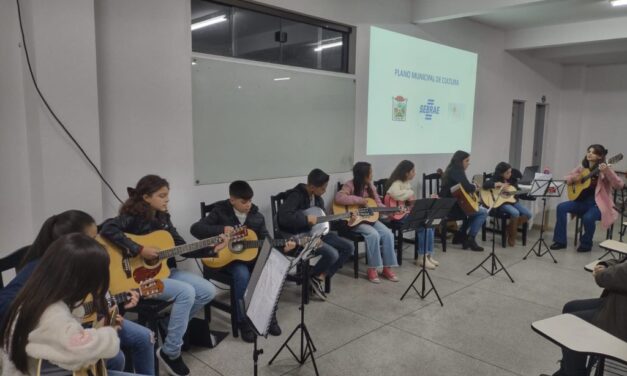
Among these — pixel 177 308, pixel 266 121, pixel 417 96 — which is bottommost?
pixel 177 308

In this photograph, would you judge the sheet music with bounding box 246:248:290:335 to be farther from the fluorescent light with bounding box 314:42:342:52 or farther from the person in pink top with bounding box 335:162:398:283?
the fluorescent light with bounding box 314:42:342:52

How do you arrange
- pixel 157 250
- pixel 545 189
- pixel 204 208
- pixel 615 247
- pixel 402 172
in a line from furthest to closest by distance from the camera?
pixel 545 189 < pixel 402 172 < pixel 204 208 < pixel 615 247 < pixel 157 250

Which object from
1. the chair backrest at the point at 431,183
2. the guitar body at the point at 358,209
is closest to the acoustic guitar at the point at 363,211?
the guitar body at the point at 358,209

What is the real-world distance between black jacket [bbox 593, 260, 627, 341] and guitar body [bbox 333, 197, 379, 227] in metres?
2.33

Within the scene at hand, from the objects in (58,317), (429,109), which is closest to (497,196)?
(429,109)

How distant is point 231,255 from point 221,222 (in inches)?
9.9

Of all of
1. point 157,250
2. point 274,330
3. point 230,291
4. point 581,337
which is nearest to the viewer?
point 581,337

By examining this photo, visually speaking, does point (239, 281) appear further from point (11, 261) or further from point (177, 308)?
point (11, 261)

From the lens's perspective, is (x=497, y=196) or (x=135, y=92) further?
(x=497, y=196)

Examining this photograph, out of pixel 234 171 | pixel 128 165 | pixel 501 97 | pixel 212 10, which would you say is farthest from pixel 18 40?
pixel 501 97

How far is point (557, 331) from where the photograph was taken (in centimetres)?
183

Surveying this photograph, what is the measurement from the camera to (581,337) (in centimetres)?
179

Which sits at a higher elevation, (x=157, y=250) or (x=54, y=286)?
(x=54, y=286)

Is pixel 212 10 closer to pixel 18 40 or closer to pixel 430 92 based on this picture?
pixel 18 40
